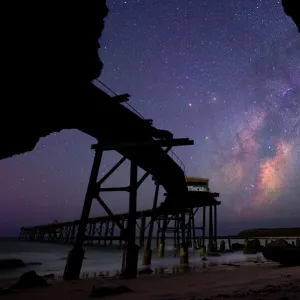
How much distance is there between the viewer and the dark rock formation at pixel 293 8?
256cm

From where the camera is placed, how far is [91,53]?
2.85 m

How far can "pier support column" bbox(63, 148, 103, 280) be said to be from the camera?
24.9 feet

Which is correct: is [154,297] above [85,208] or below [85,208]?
below

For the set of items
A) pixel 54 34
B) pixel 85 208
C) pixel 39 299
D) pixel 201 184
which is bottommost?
pixel 39 299

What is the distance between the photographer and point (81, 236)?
8148 mm

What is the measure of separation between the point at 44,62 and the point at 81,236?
6574mm

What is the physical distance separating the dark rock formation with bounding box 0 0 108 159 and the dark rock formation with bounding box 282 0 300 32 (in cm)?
176

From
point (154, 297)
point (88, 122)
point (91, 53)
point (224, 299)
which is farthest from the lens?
point (88, 122)

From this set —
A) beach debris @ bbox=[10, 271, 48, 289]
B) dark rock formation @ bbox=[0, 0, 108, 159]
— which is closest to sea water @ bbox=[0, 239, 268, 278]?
beach debris @ bbox=[10, 271, 48, 289]

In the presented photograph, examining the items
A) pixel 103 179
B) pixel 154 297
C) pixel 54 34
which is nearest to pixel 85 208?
pixel 103 179

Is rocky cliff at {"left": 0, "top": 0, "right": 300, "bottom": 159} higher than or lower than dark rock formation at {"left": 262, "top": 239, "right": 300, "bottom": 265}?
higher

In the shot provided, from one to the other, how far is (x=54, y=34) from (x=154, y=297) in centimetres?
449

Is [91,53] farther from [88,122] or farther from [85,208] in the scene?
[85,208]

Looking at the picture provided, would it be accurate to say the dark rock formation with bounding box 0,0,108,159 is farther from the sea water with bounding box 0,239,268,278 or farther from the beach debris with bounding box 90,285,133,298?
the sea water with bounding box 0,239,268,278
